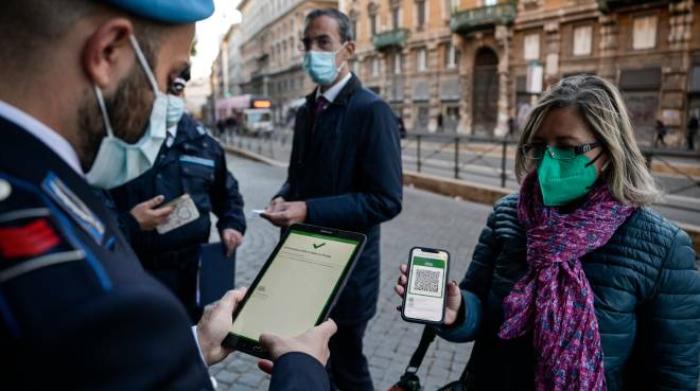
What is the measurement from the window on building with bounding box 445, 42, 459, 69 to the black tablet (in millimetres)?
32929

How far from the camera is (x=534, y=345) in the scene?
179 cm

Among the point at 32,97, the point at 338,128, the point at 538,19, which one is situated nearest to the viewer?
the point at 32,97

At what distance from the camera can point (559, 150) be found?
1.86m

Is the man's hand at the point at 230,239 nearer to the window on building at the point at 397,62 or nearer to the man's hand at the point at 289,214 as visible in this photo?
the man's hand at the point at 289,214

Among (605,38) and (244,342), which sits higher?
(605,38)

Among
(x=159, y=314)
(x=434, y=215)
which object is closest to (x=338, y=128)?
(x=159, y=314)

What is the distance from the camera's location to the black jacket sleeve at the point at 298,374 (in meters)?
1.07

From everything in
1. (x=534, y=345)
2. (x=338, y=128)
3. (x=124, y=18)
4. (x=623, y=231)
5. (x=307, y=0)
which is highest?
(x=307, y=0)

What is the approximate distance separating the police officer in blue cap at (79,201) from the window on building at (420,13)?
3627 cm

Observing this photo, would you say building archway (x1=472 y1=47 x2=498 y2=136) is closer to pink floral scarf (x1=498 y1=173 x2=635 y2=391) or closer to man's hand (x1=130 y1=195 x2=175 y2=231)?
man's hand (x1=130 y1=195 x2=175 y2=231)

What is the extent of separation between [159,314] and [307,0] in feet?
181

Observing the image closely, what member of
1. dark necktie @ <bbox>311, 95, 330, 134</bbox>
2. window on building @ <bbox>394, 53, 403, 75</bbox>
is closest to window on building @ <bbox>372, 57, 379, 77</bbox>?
window on building @ <bbox>394, 53, 403, 75</bbox>

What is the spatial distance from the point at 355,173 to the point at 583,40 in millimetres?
27143

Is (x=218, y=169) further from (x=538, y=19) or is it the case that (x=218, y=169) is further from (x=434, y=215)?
(x=538, y=19)
